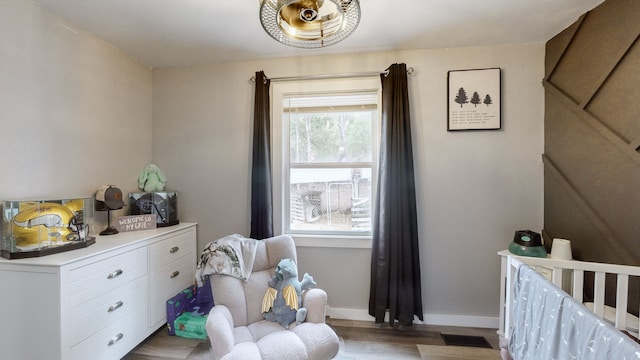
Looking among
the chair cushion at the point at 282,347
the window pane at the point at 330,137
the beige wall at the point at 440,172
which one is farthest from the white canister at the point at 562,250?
the chair cushion at the point at 282,347

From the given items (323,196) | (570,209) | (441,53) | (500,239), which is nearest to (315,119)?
(323,196)

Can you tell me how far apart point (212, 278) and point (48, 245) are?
968 mm

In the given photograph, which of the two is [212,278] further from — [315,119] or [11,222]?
[315,119]

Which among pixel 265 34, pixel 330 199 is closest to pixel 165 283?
pixel 330 199

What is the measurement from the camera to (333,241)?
236 cm

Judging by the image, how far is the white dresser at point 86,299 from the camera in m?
1.40

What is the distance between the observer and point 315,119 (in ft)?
8.07

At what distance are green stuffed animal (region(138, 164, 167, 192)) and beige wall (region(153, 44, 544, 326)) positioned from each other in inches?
14.3

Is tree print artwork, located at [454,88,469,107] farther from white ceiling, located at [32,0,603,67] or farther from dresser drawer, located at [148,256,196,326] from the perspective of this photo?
dresser drawer, located at [148,256,196,326]

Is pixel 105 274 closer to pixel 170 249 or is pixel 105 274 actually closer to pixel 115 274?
pixel 115 274

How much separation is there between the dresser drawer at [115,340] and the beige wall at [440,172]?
0.84 metres

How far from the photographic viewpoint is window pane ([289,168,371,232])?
2.42 m

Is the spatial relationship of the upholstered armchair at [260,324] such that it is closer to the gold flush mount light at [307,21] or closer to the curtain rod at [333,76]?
the gold flush mount light at [307,21]

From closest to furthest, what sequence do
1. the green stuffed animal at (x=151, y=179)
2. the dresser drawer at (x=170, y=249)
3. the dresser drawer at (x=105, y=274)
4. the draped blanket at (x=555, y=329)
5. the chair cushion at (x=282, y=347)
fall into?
the draped blanket at (x=555, y=329), the chair cushion at (x=282, y=347), the dresser drawer at (x=105, y=274), the dresser drawer at (x=170, y=249), the green stuffed animal at (x=151, y=179)
